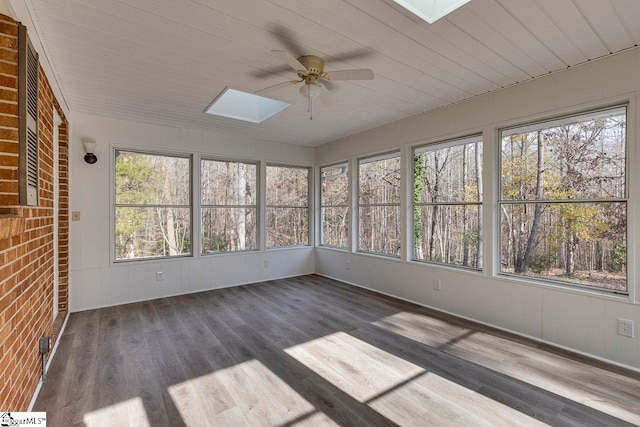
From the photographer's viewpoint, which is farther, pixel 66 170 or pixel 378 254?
pixel 378 254

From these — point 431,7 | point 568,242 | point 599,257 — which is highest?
point 431,7

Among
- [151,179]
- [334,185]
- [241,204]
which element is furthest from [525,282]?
[151,179]

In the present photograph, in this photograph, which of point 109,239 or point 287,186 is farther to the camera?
point 287,186

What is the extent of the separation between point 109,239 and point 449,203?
4561 mm

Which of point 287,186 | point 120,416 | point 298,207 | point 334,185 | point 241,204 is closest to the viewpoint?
point 120,416

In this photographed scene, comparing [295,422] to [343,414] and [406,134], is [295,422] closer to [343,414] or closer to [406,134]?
[343,414]

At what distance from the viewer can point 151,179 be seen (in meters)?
4.49

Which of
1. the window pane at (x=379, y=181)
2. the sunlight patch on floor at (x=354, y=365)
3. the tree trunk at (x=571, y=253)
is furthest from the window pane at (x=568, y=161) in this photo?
the sunlight patch on floor at (x=354, y=365)

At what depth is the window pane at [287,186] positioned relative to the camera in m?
5.63

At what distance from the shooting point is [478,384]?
2.25 m

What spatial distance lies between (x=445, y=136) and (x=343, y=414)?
3263 mm

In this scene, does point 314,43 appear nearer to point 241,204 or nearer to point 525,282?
point 525,282

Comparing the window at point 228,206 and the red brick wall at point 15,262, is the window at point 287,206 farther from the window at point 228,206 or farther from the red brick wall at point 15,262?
the red brick wall at point 15,262

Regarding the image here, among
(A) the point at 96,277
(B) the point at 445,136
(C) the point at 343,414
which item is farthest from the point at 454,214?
(A) the point at 96,277
